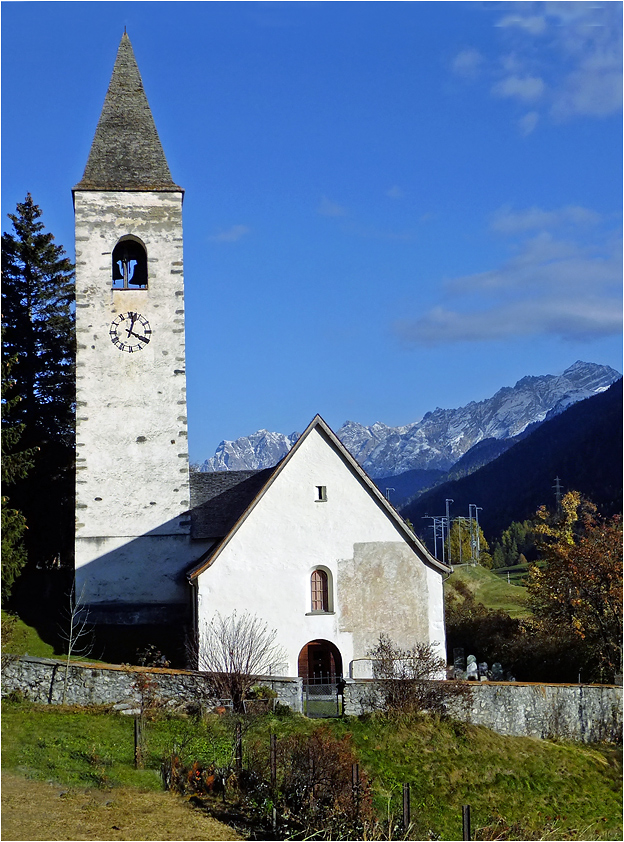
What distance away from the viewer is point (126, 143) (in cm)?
3653

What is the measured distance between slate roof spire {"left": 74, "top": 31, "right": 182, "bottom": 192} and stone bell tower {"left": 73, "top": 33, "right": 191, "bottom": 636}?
0.13 metres

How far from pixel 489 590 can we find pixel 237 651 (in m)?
39.7

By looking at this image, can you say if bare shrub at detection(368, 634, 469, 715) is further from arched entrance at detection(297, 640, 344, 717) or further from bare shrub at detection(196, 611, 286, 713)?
bare shrub at detection(196, 611, 286, 713)

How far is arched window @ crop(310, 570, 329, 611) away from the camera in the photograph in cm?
2975

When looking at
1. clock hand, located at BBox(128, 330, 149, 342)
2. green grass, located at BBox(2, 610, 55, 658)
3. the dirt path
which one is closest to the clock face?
clock hand, located at BBox(128, 330, 149, 342)

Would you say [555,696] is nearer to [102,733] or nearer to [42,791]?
[102,733]

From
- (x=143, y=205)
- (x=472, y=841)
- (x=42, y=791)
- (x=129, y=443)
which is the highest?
(x=143, y=205)

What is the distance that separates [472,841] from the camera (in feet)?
66.7

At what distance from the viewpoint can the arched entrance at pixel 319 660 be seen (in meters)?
29.2

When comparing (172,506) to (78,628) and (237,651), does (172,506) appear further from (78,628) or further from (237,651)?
(237,651)

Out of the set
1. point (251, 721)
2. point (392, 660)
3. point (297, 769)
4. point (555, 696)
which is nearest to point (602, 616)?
point (555, 696)

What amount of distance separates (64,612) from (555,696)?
1641 centimetres

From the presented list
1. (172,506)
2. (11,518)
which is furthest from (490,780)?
(11,518)

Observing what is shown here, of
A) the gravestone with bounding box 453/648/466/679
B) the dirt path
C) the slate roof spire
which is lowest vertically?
the dirt path
